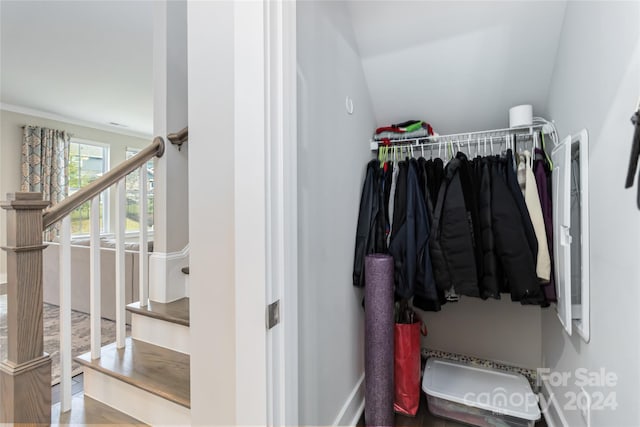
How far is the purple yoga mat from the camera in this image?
1.54 m

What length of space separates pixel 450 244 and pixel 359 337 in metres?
0.73

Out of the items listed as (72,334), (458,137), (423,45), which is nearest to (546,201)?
(458,137)

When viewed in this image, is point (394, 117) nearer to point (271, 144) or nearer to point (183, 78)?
point (183, 78)

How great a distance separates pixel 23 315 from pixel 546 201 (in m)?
2.42

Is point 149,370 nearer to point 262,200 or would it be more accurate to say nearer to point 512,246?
point 262,200

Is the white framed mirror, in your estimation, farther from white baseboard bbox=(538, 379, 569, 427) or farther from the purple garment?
white baseboard bbox=(538, 379, 569, 427)

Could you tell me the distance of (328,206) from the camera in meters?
1.31

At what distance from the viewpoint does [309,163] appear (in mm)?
1117

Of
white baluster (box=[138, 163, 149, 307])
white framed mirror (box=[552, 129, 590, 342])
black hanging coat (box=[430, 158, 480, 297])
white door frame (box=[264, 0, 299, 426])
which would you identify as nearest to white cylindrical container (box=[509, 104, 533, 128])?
white framed mirror (box=[552, 129, 590, 342])

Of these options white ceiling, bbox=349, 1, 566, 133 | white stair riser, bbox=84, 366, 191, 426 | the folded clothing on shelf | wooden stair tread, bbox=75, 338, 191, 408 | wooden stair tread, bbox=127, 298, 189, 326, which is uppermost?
white ceiling, bbox=349, 1, 566, 133

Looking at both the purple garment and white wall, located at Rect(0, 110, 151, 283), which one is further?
white wall, located at Rect(0, 110, 151, 283)

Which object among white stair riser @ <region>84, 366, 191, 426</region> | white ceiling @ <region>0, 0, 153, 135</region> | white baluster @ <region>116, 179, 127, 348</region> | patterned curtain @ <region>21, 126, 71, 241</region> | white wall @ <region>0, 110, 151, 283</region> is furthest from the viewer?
patterned curtain @ <region>21, 126, 71, 241</region>

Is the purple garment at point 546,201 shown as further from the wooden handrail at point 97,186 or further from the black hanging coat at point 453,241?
the wooden handrail at point 97,186

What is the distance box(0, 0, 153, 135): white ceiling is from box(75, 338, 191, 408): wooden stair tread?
239 cm
